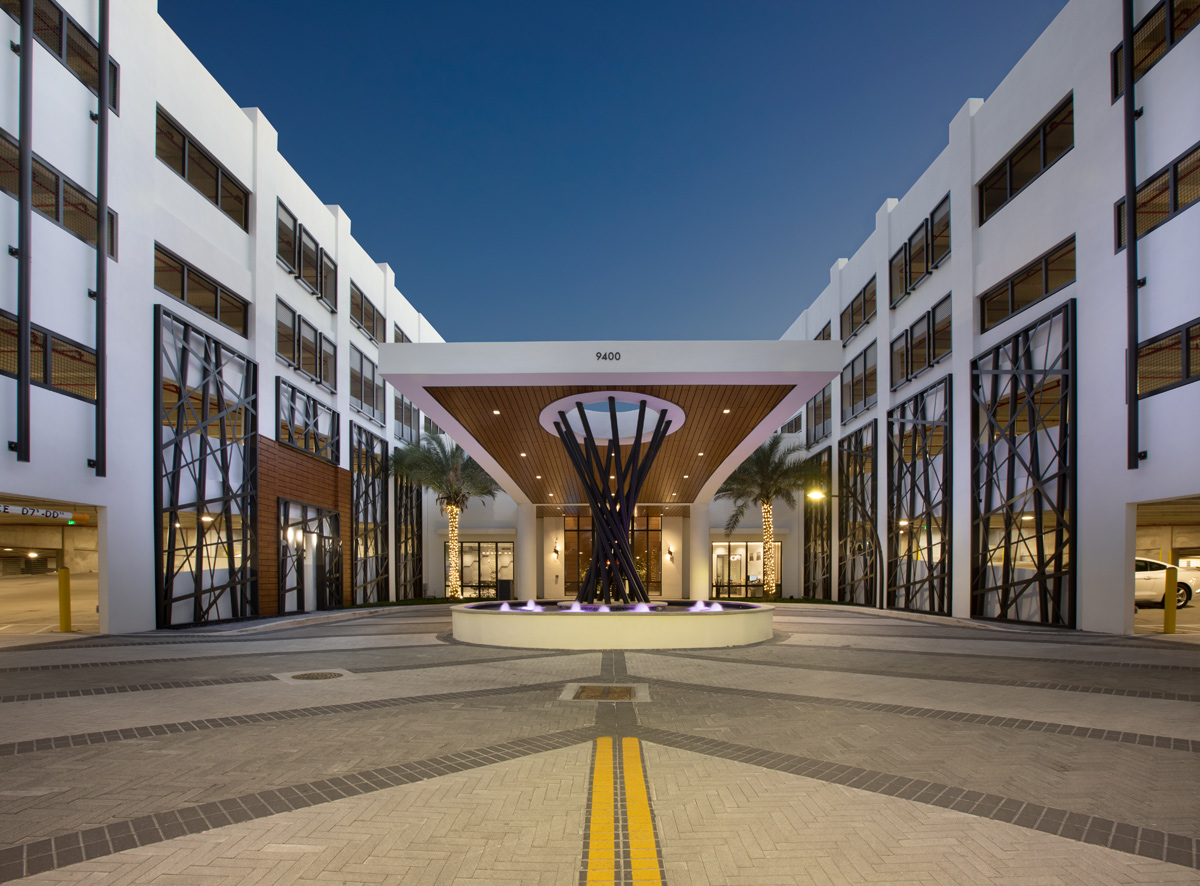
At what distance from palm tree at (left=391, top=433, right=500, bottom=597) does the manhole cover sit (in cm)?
2649

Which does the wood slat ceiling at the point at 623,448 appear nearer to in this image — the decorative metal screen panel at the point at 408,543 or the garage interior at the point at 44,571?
the decorative metal screen panel at the point at 408,543

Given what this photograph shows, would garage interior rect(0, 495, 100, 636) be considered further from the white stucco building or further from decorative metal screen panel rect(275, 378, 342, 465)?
decorative metal screen panel rect(275, 378, 342, 465)

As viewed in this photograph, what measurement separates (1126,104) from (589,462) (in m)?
13.1

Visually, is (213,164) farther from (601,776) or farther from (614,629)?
(601,776)

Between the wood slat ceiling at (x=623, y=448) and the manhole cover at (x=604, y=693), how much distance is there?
29.4 ft

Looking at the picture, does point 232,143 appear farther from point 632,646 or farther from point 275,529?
point 632,646

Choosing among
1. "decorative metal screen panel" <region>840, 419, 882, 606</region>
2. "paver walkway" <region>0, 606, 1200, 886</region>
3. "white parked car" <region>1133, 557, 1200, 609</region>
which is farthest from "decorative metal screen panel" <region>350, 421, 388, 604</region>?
"white parked car" <region>1133, 557, 1200, 609</region>

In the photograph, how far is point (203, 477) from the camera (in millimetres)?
19859

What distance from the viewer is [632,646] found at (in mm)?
13875

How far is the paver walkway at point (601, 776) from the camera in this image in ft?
13.5

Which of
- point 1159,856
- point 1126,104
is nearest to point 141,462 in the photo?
point 1159,856

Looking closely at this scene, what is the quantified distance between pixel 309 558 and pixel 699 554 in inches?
638

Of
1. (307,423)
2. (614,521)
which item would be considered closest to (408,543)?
(307,423)

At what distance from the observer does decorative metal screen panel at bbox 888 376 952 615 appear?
2395cm
